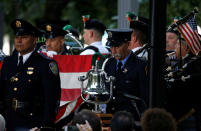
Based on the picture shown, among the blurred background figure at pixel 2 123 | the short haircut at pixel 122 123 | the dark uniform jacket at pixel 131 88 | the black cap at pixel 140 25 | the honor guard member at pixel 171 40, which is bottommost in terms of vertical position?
the blurred background figure at pixel 2 123

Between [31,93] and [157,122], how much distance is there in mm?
2696

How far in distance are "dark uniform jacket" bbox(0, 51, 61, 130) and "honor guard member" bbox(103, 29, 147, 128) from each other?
730 mm

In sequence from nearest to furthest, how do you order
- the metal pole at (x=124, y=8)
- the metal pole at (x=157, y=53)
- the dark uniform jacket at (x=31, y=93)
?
the metal pole at (x=157, y=53) → the dark uniform jacket at (x=31, y=93) → the metal pole at (x=124, y=8)

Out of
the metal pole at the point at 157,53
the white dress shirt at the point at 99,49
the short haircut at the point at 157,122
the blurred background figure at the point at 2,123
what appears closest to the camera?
the short haircut at the point at 157,122

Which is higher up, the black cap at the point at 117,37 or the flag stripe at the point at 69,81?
the black cap at the point at 117,37

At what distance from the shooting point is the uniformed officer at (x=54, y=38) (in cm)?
898

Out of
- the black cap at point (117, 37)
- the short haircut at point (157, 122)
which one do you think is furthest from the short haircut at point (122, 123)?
the black cap at point (117, 37)

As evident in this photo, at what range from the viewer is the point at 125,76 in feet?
24.1

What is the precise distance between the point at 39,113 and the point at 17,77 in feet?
1.73

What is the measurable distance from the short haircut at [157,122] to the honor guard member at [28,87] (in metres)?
2.43

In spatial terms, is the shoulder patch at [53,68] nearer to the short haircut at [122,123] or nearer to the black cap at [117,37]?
the black cap at [117,37]

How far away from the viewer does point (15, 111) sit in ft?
23.4

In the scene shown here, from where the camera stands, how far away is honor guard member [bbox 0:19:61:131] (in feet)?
23.3

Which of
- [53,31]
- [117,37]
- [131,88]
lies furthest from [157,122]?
[53,31]
